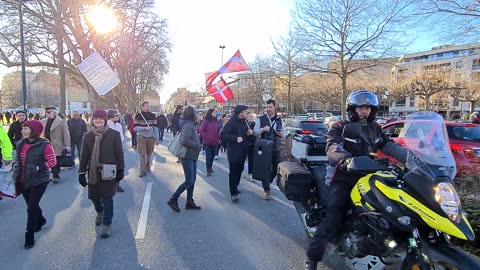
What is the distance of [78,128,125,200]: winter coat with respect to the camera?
481 centimetres

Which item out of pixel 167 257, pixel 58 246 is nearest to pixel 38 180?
pixel 58 246

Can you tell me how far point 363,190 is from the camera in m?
2.86

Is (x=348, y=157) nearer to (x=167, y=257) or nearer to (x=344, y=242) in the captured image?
(x=344, y=242)

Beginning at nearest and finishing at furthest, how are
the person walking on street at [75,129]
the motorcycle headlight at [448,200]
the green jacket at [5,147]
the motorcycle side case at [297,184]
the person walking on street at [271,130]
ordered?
1. the motorcycle headlight at [448,200]
2. the motorcycle side case at [297,184]
3. the green jacket at [5,147]
4. the person walking on street at [271,130]
5. the person walking on street at [75,129]

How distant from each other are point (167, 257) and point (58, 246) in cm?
153

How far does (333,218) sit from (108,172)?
3.05 meters

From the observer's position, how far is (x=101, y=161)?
15.7 ft

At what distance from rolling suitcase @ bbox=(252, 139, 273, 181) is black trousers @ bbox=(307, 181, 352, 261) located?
9.72ft

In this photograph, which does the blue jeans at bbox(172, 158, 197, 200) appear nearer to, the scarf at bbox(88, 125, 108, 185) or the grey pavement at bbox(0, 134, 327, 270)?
the grey pavement at bbox(0, 134, 327, 270)

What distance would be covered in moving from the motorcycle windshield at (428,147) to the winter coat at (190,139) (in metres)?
3.74

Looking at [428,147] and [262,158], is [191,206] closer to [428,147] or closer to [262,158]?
[262,158]

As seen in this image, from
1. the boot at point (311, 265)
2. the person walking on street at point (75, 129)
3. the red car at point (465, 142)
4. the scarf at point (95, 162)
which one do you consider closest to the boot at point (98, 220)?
the scarf at point (95, 162)

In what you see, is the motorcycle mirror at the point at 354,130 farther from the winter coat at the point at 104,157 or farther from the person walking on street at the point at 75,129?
the person walking on street at the point at 75,129

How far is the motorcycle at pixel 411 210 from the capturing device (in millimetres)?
2236
